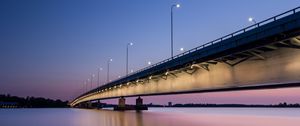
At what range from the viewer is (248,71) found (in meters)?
28.7

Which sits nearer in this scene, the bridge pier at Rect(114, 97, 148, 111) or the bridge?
the bridge

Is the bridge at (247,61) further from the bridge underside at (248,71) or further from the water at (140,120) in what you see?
the water at (140,120)

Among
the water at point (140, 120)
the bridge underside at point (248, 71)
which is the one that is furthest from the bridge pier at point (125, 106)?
the bridge underside at point (248, 71)

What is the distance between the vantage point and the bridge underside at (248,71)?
78.2 ft

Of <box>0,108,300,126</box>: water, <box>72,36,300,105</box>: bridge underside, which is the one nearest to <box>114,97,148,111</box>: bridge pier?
<box>0,108,300,126</box>: water

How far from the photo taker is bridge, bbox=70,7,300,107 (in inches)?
915

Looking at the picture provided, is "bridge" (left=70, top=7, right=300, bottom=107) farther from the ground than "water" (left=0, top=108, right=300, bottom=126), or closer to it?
farther from the ground

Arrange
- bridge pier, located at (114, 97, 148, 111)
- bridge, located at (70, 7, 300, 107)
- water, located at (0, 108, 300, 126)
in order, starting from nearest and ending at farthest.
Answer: bridge, located at (70, 7, 300, 107) < water, located at (0, 108, 300, 126) < bridge pier, located at (114, 97, 148, 111)

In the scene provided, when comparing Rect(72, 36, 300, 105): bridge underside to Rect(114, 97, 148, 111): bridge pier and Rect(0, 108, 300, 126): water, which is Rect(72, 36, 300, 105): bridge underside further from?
Rect(114, 97, 148, 111): bridge pier

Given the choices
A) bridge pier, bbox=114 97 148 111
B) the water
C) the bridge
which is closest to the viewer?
the bridge

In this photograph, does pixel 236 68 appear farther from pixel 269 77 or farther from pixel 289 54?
pixel 289 54

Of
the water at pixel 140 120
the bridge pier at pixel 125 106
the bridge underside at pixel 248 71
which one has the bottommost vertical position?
the water at pixel 140 120

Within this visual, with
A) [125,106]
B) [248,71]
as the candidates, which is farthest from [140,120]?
[125,106]

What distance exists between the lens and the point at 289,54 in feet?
78.7
